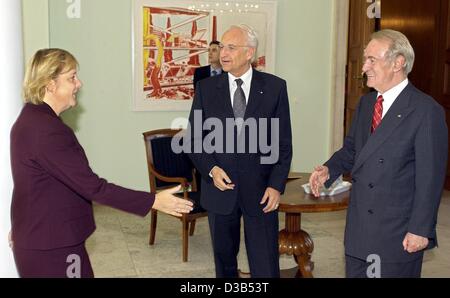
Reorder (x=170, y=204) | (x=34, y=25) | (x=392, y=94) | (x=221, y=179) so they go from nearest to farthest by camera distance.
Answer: (x=170, y=204) → (x=392, y=94) → (x=221, y=179) → (x=34, y=25)

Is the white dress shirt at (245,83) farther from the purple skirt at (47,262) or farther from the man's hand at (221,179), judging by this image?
the purple skirt at (47,262)

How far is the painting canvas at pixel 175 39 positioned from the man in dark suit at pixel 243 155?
3823 mm

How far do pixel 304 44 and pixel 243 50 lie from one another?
4.52 metres

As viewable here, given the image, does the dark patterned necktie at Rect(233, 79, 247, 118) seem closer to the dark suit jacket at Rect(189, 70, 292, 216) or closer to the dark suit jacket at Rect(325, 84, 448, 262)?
the dark suit jacket at Rect(189, 70, 292, 216)

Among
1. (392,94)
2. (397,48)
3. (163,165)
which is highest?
(397,48)

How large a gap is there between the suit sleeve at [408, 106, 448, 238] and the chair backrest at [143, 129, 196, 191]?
3.37 metres

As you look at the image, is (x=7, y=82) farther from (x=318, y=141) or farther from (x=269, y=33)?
(x=318, y=141)

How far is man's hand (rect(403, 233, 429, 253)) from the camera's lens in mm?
2592

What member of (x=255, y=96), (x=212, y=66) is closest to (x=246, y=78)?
(x=255, y=96)

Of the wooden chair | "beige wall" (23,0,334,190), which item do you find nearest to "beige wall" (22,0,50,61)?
"beige wall" (23,0,334,190)

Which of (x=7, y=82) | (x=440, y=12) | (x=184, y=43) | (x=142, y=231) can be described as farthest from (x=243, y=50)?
(x=440, y=12)

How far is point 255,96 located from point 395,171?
40.9 inches

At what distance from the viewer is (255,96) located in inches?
134

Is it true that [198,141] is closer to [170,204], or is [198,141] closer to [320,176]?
[320,176]
